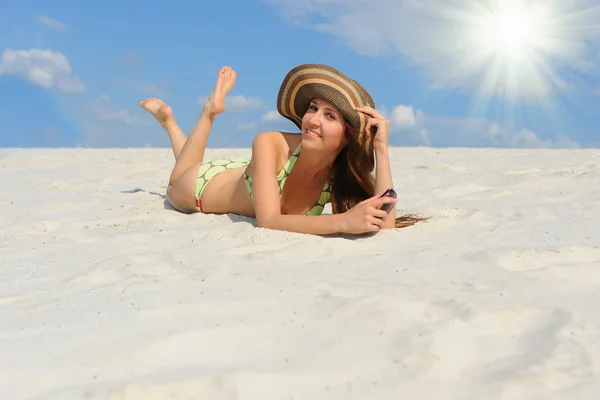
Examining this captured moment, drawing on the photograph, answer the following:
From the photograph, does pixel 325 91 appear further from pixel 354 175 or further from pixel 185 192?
pixel 185 192

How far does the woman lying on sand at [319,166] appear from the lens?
10.1ft

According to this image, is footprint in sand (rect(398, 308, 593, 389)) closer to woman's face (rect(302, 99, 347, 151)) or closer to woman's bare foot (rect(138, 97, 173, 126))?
woman's face (rect(302, 99, 347, 151))

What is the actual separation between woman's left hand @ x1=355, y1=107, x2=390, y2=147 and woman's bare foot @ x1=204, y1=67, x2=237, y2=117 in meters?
1.53

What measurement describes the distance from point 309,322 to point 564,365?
0.75m

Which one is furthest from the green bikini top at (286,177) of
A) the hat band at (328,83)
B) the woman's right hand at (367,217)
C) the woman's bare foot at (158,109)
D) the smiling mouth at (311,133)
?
the woman's bare foot at (158,109)

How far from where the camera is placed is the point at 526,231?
3061 mm

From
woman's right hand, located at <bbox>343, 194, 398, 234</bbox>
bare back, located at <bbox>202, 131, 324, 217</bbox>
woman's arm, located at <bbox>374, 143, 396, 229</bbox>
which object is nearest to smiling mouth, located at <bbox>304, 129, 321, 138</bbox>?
bare back, located at <bbox>202, 131, 324, 217</bbox>

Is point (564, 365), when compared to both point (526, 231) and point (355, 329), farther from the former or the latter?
point (526, 231)

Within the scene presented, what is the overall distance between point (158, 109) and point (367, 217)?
2.92 m

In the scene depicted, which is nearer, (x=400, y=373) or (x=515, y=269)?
(x=400, y=373)

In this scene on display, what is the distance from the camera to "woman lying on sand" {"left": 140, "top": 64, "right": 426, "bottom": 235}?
3.09m

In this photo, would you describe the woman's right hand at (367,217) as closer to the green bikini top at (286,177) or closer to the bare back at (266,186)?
the bare back at (266,186)

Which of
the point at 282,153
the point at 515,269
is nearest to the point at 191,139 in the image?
the point at 282,153

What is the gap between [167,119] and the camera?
5.18 metres
